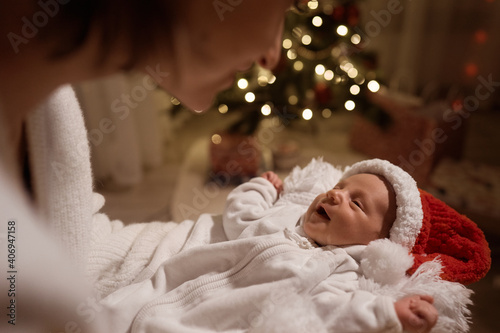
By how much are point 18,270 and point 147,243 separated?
0.35 metres

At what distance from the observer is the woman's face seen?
13.6 inches

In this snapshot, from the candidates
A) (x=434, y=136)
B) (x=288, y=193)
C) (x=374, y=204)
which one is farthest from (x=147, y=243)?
(x=434, y=136)

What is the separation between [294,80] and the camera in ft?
5.19

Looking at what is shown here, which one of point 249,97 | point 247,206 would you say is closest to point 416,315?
point 247,206

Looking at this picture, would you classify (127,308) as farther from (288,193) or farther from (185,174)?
(185,174)

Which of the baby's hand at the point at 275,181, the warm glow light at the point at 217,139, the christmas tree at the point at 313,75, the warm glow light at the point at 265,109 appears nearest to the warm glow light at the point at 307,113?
the christmas tree at the point at 313,75

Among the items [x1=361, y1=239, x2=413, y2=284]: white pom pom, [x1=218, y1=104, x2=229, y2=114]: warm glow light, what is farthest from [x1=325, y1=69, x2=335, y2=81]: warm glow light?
[x1=361, y1=239, x2=413, y2=284]: white pom pom

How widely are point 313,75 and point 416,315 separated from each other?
3.81 ft

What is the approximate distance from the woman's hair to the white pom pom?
0.49 meters

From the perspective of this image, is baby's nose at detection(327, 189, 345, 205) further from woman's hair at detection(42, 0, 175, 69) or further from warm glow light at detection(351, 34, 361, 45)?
warm glow light at detection(351, 34, 361, 45)

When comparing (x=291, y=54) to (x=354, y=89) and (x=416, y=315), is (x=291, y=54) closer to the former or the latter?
(x=354, y=89)

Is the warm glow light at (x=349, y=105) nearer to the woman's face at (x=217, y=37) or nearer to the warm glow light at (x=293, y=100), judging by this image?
the warm glow light at (x=293, y=100)

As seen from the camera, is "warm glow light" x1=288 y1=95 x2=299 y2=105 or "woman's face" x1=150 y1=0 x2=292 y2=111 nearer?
"woman's face" x1=150 y1=0 x2=292 y2=111

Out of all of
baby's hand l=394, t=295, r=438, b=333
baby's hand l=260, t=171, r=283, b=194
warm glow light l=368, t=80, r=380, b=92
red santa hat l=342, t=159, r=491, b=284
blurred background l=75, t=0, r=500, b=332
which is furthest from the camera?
warm glow light l=368, t=80, r=380, b=92
